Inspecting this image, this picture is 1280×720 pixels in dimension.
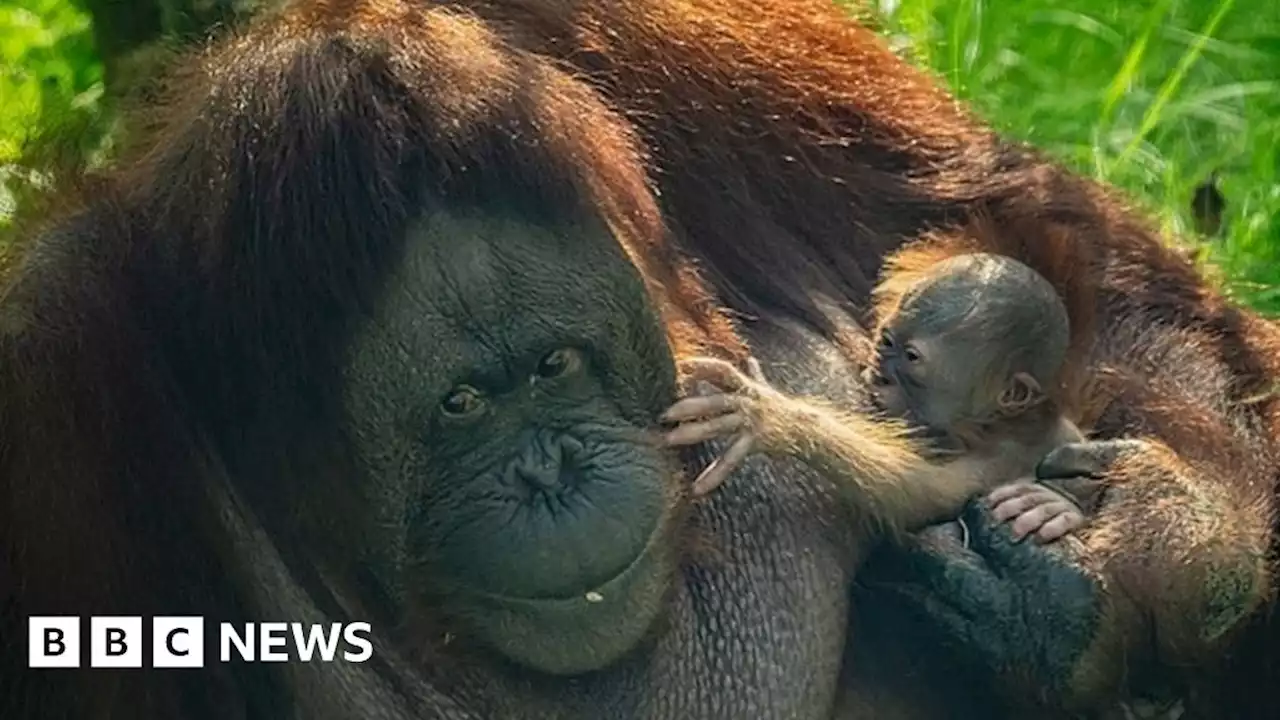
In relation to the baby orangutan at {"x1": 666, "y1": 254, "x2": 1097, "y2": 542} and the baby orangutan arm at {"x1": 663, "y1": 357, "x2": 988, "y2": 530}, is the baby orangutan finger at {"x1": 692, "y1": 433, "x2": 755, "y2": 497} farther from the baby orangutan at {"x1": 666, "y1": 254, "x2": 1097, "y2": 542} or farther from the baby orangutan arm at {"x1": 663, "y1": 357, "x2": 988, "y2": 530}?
the baby orangutan at {"x1": 666, "y1": 254, "x2": 1097, "y2": 542}

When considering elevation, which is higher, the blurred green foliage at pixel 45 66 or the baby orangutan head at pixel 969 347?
the baby orangutan head at pixel 969 347

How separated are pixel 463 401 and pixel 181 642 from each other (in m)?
0.42

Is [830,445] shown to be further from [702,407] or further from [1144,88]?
[1144,88]

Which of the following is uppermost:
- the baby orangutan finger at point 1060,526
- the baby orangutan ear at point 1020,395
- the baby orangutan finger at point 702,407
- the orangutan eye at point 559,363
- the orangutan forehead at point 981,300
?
the orangutan eye at point 559,363

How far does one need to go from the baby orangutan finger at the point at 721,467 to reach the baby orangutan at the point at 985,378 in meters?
0.24

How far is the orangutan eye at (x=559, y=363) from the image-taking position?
2758mm

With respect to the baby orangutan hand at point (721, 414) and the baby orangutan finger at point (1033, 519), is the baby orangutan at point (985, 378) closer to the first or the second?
the baby orangutan finger at point (1033, 519)

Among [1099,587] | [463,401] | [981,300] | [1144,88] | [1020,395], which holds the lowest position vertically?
[1144,88]

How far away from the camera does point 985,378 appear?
3.36m

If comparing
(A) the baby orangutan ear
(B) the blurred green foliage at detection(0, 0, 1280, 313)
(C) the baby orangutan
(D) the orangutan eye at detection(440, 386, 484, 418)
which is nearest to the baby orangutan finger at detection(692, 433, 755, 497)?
(C) the baby orangutan

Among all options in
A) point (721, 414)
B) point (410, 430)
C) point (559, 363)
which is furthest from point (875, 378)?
point (410, 430)

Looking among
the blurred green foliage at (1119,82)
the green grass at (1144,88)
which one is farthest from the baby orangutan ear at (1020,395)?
the green grass at (1144,88)

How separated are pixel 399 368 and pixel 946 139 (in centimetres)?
131

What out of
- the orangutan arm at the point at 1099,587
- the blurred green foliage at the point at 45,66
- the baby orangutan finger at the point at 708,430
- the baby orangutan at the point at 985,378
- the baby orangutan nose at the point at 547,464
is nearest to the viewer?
the baby orangutan nose at the point at 547,464
